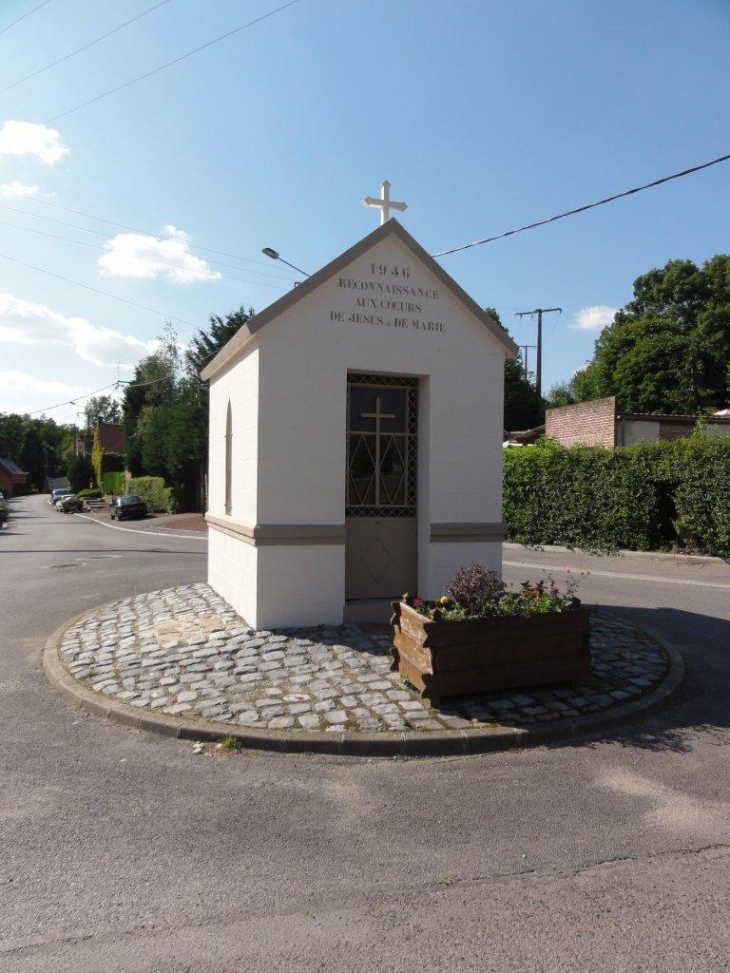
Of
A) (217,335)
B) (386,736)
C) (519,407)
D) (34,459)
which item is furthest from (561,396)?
(34,459)

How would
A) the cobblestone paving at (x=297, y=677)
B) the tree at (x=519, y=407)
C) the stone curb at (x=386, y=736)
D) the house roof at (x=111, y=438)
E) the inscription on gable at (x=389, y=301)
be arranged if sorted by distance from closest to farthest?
the stone curb at (x=386, y=736) → the cobblestone paving at (x=297, y=677) → the inscription on gable at (x=389, y=301) → the tree at (x=519, y=407) → the house roof at (x=111, y=438)

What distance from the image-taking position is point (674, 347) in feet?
124

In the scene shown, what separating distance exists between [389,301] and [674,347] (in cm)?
3439

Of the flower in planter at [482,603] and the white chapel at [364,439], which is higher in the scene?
the white chapel at [364,439]

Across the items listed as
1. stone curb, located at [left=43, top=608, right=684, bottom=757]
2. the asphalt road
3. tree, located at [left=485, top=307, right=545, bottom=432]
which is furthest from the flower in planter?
tree, located at [left=485, top=307, right=545, bottom=432]

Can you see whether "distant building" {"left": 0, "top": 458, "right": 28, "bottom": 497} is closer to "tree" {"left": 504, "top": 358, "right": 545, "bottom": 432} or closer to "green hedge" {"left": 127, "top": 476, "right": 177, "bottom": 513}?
"green hedge" {"left": 127, "top": 476, "right": 177, "bottom": 513}

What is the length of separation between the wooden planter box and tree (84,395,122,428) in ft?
318

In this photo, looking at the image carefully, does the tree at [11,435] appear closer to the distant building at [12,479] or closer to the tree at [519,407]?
the distant building at [12,479]

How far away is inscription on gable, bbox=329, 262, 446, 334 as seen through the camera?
26.5 feet

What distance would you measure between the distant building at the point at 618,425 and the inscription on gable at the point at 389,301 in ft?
→ 47.5

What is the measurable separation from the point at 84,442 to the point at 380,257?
3359 inches

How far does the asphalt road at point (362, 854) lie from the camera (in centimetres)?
297

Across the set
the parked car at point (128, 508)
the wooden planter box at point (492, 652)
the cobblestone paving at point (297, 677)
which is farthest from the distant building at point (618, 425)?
the parked car at point (128, 508)

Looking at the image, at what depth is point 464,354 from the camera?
336 inches
